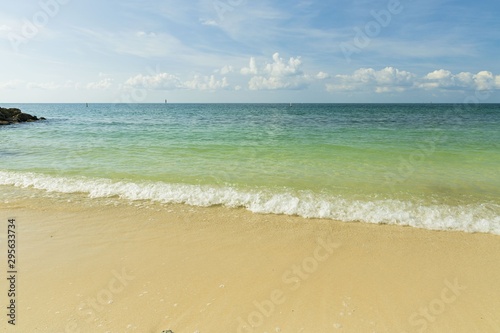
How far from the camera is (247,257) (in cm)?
557

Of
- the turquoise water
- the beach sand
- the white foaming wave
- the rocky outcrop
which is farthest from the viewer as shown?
the rocky outcrop

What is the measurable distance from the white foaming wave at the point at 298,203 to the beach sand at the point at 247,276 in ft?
1.64

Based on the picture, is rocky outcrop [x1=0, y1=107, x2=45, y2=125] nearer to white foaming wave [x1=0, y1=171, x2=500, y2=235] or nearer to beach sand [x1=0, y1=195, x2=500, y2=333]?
white foaming wave [x1=0, y1=171, x2=500, y2=235]

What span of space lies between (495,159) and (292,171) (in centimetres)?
1102

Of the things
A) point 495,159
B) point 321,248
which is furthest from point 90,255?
point 495,159

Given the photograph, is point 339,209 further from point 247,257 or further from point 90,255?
point 90,255

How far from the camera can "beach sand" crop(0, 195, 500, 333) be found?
3959 mm

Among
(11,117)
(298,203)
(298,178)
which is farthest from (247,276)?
(11,117)

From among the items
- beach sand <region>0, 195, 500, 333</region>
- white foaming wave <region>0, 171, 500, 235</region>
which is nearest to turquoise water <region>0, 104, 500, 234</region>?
white foaming wave <region>0, 171, 500, 235</region>

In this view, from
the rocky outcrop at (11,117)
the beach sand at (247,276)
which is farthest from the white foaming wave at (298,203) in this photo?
the rocky outcrop at (11,117)

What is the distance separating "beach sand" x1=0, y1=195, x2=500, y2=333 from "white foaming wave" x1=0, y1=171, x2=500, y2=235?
0.50 metres

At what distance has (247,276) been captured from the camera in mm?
4965

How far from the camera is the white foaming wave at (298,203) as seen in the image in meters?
7.31

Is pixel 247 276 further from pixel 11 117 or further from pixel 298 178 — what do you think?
pixel 11 117
